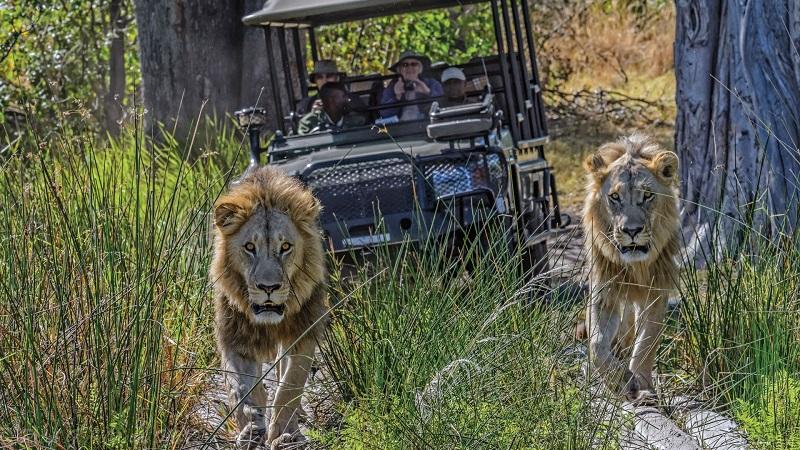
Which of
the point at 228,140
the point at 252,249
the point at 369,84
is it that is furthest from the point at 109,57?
the point at 252,249

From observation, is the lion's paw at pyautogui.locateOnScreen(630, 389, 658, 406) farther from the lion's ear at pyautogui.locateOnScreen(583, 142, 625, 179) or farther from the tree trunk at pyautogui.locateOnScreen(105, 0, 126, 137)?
the tree trunk at pyautogui.locateOnScreen(105, 0, 126, 137)

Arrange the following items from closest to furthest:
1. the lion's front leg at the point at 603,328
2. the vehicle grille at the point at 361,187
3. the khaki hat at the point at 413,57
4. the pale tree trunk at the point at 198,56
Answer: the lion's front leg at the point at 603,328 < the vehicle grille at the point at 361,187 < the khaki hat at the point at 413,57 < the pale tree trunk at the point at 198,56

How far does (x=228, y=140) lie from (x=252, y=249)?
5.95m

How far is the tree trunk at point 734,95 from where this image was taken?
7.26m

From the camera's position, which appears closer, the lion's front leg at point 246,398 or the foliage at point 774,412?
the foliage at point 774,412

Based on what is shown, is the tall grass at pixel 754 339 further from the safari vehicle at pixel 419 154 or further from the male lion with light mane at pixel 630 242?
the safari vehicle at pixel 419 154

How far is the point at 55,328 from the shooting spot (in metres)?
4.54

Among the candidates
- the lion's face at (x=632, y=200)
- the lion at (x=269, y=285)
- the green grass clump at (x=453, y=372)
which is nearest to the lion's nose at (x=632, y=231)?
the lion's face at (x=632, y=200)

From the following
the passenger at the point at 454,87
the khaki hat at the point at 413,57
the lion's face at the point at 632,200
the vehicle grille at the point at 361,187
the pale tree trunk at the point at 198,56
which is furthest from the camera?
the pale tree trunk at the point at 198,56

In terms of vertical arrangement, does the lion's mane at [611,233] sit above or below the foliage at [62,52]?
below

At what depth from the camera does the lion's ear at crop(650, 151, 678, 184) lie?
5.35 metres

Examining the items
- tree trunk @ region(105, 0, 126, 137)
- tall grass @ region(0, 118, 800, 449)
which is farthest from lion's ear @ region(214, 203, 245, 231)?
tree trunk @ region(105, 0, 126, 137)

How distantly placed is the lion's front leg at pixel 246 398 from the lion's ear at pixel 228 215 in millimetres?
485

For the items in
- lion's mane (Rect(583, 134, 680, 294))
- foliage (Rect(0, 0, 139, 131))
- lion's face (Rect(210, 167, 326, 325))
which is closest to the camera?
lion's face (Rect(210, 167, 326, 325))
